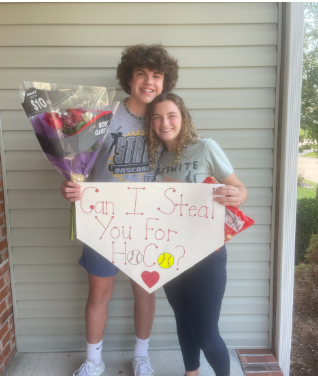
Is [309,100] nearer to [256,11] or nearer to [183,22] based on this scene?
[256,11]

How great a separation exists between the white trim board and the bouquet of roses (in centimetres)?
111

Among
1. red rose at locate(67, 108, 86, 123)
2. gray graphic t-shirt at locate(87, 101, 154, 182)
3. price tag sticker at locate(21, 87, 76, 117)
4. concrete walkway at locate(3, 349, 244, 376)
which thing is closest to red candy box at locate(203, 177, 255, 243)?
gray graphic t-shirt at locate(87, 101, 154, 182)

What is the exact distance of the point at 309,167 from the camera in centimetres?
183

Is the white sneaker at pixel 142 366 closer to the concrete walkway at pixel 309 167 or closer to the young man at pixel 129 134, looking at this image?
the young man at pixel 129 134

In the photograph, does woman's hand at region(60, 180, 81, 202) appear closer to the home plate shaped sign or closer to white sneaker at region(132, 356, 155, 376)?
the home plate shaped sign

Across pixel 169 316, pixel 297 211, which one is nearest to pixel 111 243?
pixel 169 316

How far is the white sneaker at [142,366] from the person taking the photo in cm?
169

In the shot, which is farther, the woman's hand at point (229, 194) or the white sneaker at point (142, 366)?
the white sneaker at point (142, 366)

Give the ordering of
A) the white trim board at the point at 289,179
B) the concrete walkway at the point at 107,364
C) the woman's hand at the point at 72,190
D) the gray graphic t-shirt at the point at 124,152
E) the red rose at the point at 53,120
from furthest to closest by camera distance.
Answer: the concrete walkway at the point at 107,364 < the white trim board at the point at 289,179 < the gray graphic t-shirt at the point at 124,152 < the woman's hand at the point at 72,190 < the red rose at the point at 53,120

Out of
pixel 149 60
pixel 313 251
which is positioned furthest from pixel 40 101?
pixel 313 251

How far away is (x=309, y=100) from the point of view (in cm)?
179

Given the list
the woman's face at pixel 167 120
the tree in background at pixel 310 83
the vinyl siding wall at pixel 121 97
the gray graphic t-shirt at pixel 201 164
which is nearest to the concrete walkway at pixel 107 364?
the vinyl siding wall at pixel 121 97

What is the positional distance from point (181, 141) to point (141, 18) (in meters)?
0.89

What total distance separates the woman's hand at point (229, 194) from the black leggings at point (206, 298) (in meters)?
0.24
